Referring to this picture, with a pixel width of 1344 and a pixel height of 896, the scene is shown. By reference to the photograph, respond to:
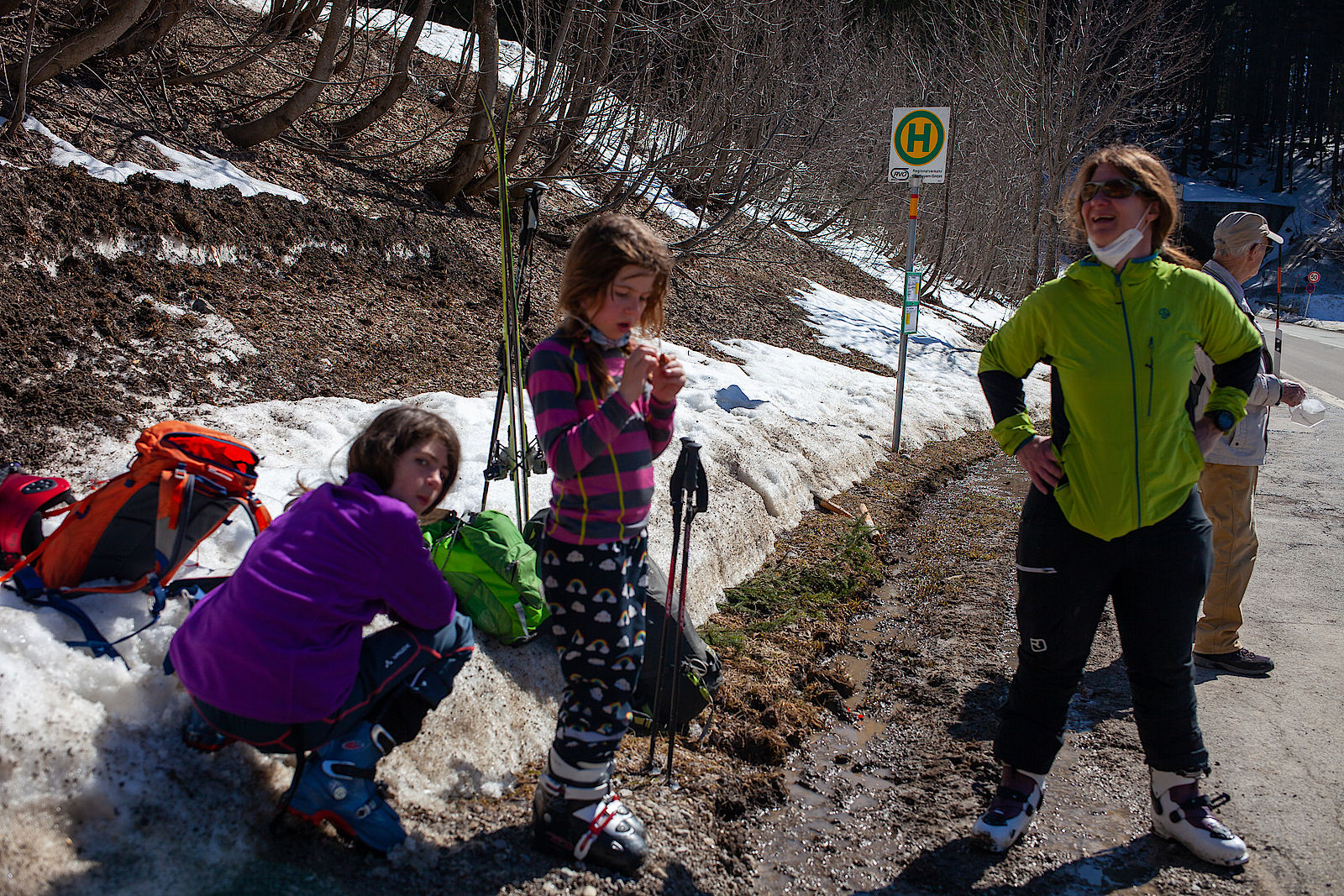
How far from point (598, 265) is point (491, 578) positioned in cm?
144

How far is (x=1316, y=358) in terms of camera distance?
76.1 feet

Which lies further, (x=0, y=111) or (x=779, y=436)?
(x=779, y=436)

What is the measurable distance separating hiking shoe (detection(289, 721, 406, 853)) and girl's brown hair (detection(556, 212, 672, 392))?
1.20 metres

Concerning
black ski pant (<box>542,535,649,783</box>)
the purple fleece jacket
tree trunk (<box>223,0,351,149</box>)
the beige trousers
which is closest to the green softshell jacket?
black ski pant (<box>542,535,649,783</box>)

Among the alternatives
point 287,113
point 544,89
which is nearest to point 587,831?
point 287,113

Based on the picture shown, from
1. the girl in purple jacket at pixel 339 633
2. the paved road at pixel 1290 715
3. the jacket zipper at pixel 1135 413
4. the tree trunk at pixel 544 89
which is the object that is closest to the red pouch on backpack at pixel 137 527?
the girl in purple jacket at pixel 339 633

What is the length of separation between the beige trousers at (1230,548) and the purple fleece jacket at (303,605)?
3727 millimetres

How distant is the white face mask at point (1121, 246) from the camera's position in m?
2.67

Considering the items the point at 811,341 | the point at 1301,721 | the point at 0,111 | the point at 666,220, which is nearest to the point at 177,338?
the point at 0,111

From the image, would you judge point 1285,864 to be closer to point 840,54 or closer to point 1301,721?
point 1301,721

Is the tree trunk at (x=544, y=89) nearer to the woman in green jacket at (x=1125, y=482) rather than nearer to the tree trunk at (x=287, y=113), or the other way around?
the tree trunk at (x=287, y=113)

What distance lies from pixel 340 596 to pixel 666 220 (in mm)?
12431

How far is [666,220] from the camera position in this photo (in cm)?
1407

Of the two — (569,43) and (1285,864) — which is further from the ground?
(569,43)
